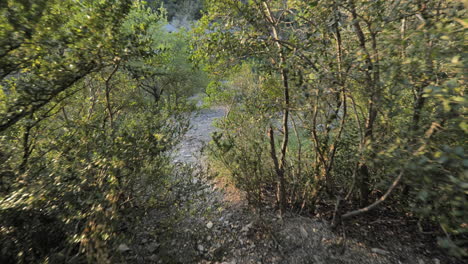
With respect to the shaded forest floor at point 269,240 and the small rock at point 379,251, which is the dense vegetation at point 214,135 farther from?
the small rock at point 379,251

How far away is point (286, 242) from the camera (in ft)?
9.81

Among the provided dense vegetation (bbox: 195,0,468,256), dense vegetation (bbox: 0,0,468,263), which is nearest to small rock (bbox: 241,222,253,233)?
dense vegetation (bbox: 195,0,468,256)

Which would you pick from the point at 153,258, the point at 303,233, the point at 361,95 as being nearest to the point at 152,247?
the point at 153,258

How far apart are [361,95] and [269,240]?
88.3 inches

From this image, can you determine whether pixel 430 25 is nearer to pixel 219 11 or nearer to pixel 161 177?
pixel 219 11

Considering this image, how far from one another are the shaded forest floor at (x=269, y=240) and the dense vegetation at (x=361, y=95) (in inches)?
11.2

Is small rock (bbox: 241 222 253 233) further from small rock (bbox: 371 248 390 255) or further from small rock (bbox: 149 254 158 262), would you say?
small rock (bbox: 371 248 390 255)

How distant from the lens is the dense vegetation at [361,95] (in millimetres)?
1370

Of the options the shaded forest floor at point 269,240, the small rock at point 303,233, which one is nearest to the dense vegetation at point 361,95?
the shaded forest floor at point 269,240

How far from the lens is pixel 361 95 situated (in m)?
2.41

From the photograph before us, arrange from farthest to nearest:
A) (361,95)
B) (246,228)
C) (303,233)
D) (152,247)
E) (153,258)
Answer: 1. (246,228)
2. (303,233)
3. (152,247)
4. (153,258)
5. (361,95)

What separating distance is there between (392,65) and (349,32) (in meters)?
1.56

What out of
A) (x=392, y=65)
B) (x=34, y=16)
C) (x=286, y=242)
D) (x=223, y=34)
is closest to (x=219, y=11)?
(x=223, y=34)

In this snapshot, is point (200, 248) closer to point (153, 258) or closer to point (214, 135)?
point (153, 258)
